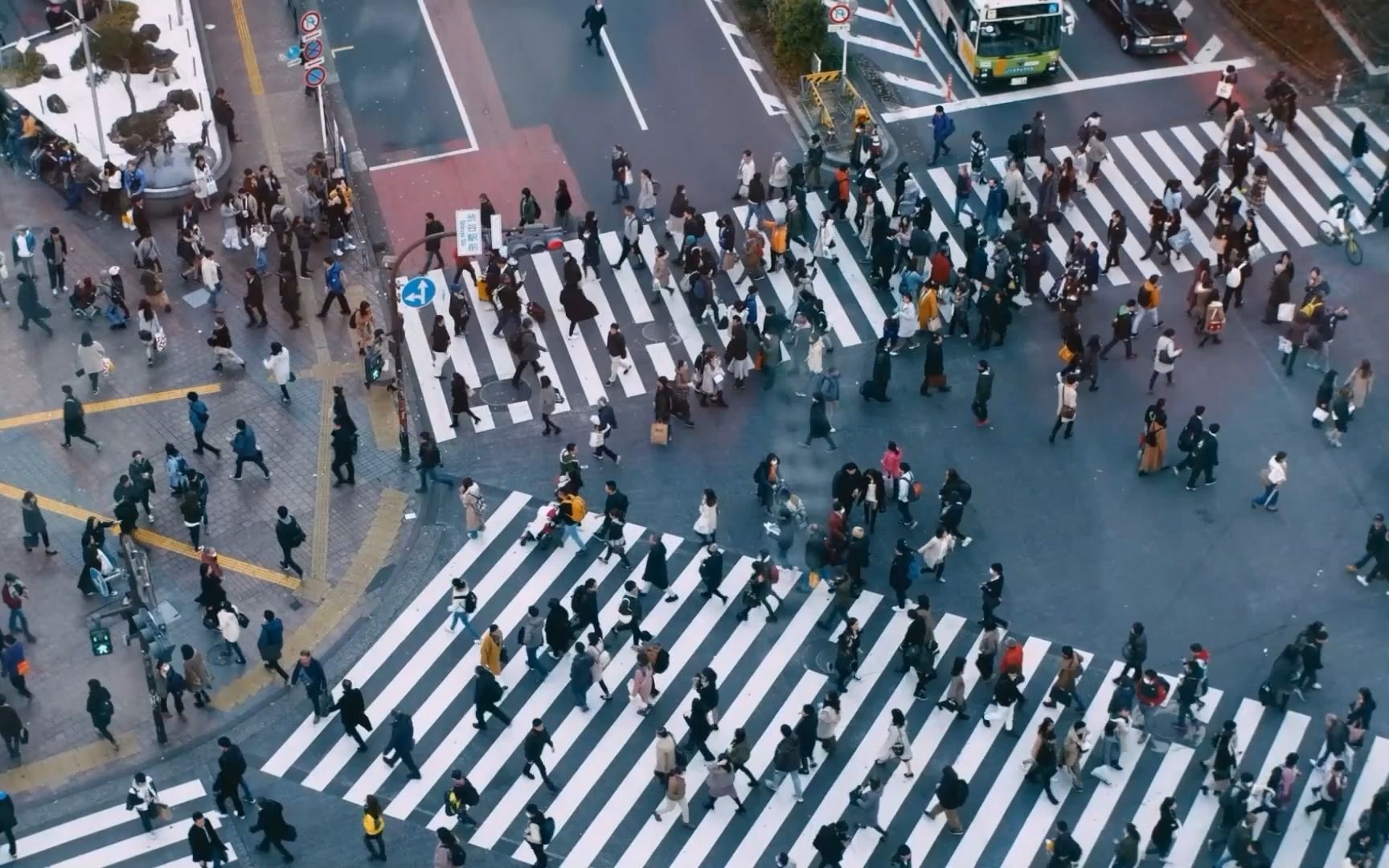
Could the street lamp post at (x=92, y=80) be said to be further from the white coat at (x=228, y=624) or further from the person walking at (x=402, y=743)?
the person walking at (x=402, y=743)

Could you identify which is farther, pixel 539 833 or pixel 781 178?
pixel 781 178

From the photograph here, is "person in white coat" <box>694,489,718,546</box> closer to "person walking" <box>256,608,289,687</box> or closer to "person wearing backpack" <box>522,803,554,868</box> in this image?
"person wearing backpack" <box>522,803,554,868</box>

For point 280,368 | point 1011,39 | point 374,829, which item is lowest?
point 374,829

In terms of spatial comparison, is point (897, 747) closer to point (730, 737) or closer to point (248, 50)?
point (730, 737)

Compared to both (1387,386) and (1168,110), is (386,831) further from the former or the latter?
(1168,110)

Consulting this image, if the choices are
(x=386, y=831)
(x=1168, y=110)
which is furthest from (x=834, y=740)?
(x=1168, y=110)

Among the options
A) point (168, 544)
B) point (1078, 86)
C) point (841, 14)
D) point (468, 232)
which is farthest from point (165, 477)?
point (1078, 86)

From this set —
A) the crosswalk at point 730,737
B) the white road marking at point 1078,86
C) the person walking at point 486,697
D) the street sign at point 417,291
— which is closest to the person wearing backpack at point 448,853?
the crosswalk at point 730,737
